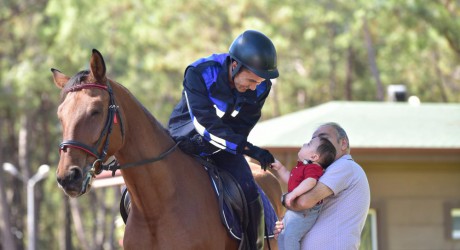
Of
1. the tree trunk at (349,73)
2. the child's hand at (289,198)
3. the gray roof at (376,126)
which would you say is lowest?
the child's hand at (289,198)

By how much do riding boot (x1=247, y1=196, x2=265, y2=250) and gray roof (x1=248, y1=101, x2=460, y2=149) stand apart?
26.8ft

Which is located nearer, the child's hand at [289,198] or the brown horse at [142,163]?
the brown horse at [142,163]

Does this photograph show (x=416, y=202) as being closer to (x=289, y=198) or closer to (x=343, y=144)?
(x=343, y=144)

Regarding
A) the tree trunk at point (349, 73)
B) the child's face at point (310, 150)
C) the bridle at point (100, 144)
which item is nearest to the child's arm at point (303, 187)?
the child's face at point (310, 150)

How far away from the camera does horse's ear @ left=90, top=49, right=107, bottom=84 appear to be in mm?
6410

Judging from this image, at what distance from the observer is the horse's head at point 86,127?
19.9 feet

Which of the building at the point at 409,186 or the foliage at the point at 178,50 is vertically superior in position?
the foliage at the point at 178,50

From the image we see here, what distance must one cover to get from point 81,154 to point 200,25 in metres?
29.0

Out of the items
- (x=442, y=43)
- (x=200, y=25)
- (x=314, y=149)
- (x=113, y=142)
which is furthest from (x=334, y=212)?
(x=200, y=25)

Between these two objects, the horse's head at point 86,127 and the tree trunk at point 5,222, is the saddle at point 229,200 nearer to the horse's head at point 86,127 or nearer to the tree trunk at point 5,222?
the horse's head at point 86,127

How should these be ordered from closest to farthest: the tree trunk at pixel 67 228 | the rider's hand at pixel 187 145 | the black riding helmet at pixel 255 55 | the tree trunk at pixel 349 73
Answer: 1. the black riding helmet at pixel 255 55
2. the rider's hand at pixel 187 145
3. the tree trunk at pixel 349 73
4. the tree trunk at pixel 67 228

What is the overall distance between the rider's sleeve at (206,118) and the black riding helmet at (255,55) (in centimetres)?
28

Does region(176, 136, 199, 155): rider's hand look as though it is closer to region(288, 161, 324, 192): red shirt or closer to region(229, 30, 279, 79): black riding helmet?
region(229, 30, 279, 79): black riding helmet

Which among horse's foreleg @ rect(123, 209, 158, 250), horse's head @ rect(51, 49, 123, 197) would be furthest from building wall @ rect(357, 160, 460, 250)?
horse's head @ rect(51, 49, 123, 197)
